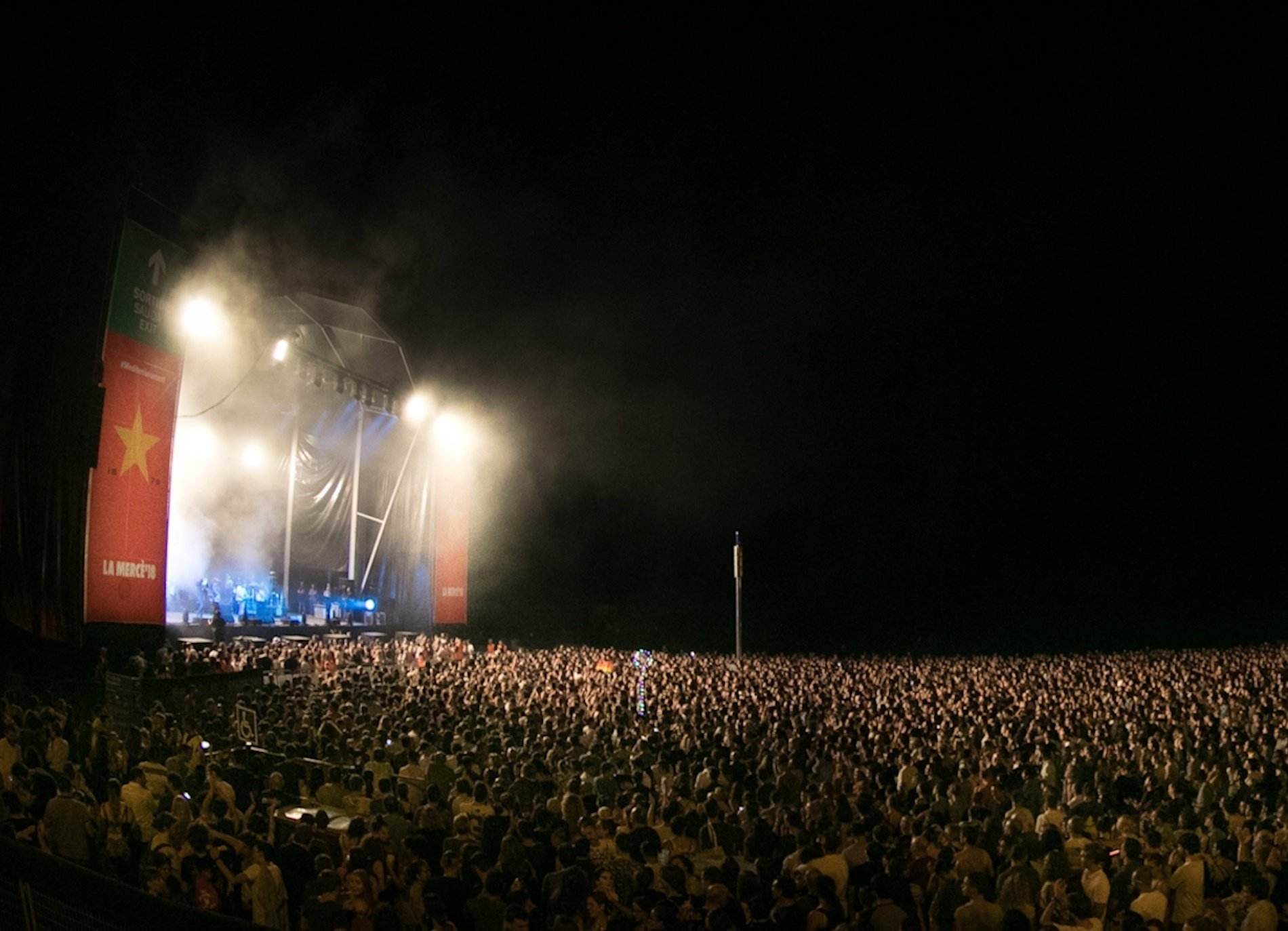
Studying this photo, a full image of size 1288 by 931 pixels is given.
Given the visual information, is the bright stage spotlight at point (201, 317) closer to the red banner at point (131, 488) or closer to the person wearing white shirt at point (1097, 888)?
the red banner at point (131, 488)

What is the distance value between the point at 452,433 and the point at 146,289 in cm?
1253

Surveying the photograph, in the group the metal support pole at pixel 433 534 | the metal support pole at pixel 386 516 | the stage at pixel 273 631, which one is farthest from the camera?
the metal support pole at pixel 386 516

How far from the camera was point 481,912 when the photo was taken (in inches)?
189

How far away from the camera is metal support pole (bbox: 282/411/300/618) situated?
80.7 ft

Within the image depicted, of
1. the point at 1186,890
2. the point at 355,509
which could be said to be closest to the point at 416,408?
the point at 355,509

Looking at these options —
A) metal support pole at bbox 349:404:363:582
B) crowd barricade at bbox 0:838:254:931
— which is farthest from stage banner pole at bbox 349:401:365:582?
crowd barricade at bbox 0:838:254:931

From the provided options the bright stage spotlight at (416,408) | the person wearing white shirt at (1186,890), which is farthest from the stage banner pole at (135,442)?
the person wearing white shirt at (1186,890)

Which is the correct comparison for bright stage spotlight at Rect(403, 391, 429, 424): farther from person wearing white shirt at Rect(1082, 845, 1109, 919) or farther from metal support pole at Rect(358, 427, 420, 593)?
person wearing white shirt at Rect(1082, 845, 1109, 919)

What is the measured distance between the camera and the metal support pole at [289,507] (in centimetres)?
2461

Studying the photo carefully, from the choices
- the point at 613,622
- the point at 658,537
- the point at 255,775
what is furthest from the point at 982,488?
the point at 255,775

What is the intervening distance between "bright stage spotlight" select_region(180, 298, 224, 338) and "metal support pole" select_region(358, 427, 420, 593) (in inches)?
366

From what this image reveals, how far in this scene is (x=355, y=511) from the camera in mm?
26312

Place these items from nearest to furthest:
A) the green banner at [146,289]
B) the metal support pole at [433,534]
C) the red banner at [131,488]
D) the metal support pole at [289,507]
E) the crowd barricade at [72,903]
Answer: the crowd barricade at [72,903] < the red banner at [131,488] < the green banner at [146,289] < the metal support pole at [289,507] < the metal support pole at [433,534]

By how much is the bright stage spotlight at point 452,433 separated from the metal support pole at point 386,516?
62 centimetres
